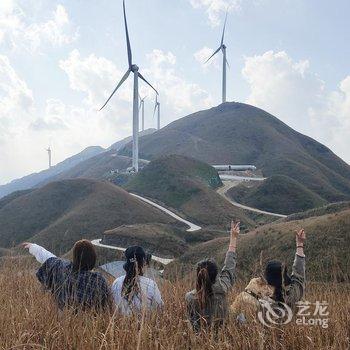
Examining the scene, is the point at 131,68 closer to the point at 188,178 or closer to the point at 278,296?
the point at 188,178

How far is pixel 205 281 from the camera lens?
16.5 feet

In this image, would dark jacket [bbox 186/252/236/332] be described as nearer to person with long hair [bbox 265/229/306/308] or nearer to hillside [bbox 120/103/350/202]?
person with long hair [bbox 265/229/306/308]

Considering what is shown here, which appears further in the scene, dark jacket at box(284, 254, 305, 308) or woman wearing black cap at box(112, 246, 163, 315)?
dark jacket at box(284, 254, 305, 308)

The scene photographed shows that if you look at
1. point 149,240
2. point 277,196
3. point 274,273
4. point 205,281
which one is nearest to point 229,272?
point 274,273

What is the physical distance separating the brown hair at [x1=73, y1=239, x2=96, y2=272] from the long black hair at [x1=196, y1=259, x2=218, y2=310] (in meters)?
1.32

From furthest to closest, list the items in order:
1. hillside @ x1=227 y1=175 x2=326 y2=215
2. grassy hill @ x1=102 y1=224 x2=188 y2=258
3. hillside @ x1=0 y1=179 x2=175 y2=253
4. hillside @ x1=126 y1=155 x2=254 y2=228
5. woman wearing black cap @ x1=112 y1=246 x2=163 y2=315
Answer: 1. hillside @ x1=227 y1=175 x2=326 y2=215
2. hillside @ x1=126 y1=155 x2=254 y2=228
3. hillside @ x1=0 y1=179 x2=175 y2=253
4. grassy hill @ x1=102 y1=224 x2=188 y2=258
5. woman wearing black cap @ x1=112 y1=246 x2=163 y2=315

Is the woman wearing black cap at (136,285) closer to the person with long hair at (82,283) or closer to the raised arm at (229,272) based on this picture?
the person with long hair at (82,283)

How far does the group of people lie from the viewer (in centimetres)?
509

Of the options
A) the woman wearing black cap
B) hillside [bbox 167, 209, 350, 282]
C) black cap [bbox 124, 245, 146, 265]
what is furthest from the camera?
hillside [bbox 167, 209, 350, 282]

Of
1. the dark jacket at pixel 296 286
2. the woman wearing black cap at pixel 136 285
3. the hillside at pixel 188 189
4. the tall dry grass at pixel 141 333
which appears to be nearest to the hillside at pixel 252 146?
the hillside at pixel 188 189

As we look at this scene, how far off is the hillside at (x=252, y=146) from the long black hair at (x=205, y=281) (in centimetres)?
10585

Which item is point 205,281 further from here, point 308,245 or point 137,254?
point 308,245

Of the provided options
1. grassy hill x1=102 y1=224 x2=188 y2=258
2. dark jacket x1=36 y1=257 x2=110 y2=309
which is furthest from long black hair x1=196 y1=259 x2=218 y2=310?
grassy hill x1=102 y1=224 x2=188 y2=258

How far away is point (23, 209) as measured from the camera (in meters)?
80.8
